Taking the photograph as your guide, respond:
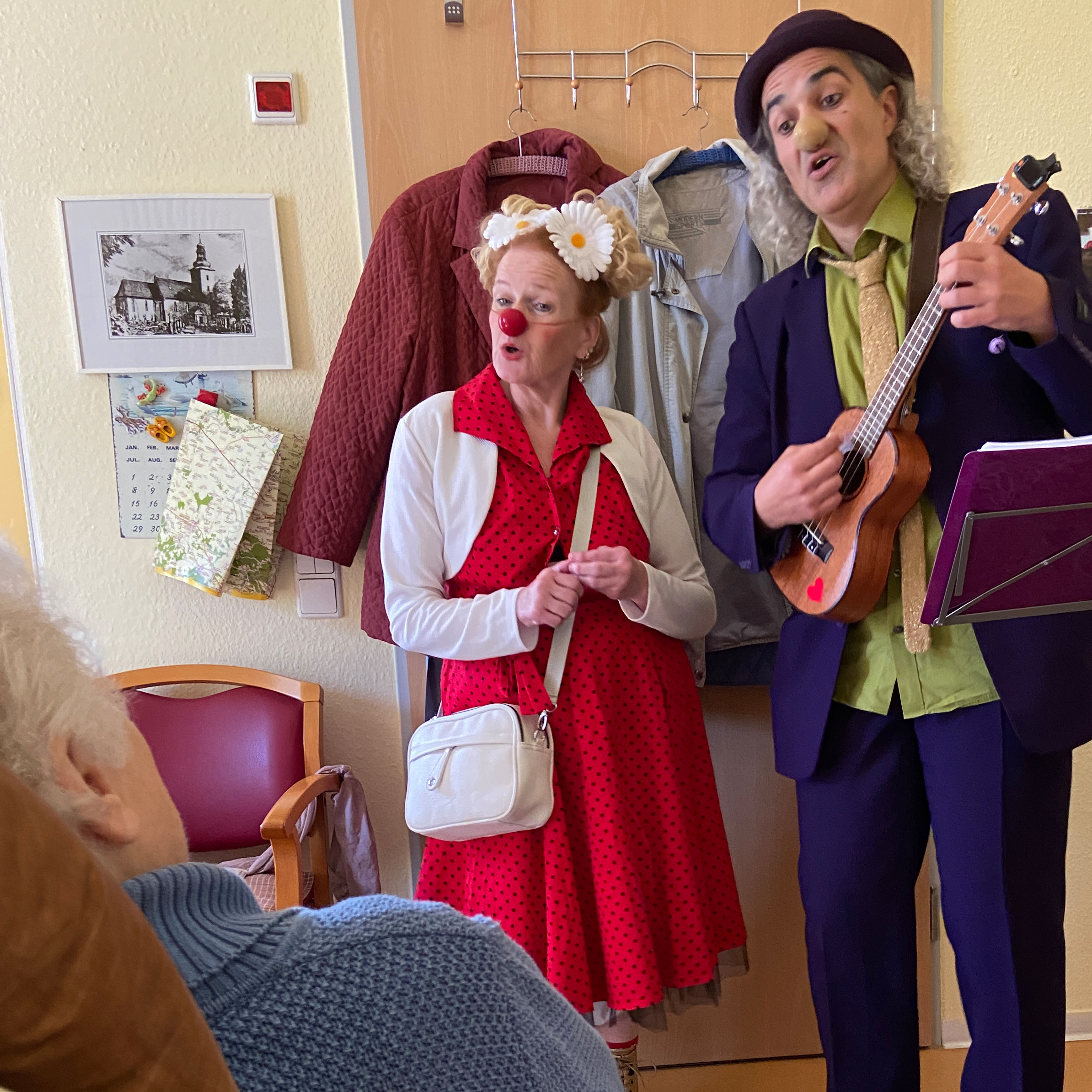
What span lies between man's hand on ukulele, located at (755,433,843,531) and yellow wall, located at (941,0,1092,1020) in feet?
3.50

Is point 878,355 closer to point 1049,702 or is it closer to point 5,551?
point 1049,702

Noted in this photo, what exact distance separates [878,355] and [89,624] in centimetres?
166

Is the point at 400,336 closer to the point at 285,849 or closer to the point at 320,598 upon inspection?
the point at 320,598

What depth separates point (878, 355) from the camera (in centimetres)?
140

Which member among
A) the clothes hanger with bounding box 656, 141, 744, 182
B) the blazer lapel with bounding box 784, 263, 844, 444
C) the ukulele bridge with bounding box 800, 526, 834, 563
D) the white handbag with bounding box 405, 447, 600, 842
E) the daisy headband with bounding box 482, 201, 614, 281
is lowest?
the white handbag with bounding box 405, 447, 600, 842

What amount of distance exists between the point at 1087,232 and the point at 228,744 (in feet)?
7.04

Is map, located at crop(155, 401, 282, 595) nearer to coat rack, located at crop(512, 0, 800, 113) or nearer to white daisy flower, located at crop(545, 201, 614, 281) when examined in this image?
white daisy flower, located at crop(545, 201, 614, 281)

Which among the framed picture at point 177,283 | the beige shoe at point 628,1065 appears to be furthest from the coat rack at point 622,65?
the beige shoe at point 628,1065

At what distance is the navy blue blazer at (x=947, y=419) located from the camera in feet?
4.30

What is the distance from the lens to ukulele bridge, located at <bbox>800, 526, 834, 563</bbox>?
4.70 feet

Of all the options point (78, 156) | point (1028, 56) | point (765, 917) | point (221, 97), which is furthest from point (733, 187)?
point (765, 917)

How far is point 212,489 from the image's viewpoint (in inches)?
79.1

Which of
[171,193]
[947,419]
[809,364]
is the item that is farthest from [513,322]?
[171,193]

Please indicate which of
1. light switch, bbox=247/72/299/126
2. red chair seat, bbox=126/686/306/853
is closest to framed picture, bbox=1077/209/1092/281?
light switch, bbox=247/72/299/126
